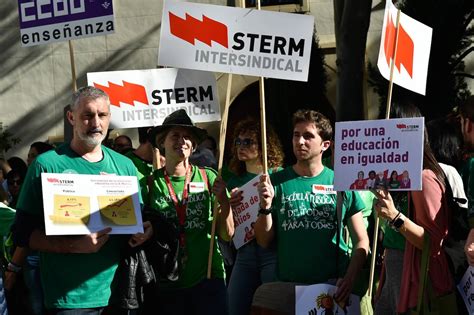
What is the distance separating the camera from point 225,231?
20.2 feet

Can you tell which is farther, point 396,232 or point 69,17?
point 69,17

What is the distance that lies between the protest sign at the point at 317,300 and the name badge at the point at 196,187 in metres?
0.92

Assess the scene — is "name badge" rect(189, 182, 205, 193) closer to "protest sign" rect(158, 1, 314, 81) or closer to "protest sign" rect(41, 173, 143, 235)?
"protest sign" rect(41, 173, 143, 235)

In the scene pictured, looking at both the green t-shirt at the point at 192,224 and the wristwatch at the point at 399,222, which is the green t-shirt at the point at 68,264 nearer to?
the green t-shirt at the point at 192,224

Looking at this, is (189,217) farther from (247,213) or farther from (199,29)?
(199,29)

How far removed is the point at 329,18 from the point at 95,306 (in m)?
11.7

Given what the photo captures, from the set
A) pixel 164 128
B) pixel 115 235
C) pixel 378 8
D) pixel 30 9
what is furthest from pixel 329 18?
pixel 115 235

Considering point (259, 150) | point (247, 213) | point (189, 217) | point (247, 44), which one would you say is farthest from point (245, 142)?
point (189, 217)

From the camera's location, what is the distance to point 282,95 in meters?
13.8

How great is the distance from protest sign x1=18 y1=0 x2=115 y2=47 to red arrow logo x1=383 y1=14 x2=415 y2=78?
223 cm

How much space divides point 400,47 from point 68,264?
2765 millimetres

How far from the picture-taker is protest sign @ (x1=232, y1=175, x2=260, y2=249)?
22.1 feet

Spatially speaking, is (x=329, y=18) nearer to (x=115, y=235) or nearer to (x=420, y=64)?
(x=420, y=64)

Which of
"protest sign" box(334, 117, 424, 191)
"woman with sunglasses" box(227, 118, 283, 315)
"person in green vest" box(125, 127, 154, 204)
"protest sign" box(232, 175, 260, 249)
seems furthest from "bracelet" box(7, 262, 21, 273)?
"protest sign" box(334, 117, 424, 191)
